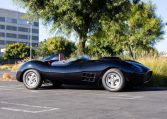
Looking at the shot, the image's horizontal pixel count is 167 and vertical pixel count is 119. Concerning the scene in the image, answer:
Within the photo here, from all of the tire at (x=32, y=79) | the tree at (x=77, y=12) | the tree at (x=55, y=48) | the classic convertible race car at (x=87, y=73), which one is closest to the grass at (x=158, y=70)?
the classic convertible race car at (x=87, y=73)

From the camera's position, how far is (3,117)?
6.83m

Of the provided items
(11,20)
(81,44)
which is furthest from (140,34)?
(11,20)

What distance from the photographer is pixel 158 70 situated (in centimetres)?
1455

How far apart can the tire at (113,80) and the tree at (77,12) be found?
6287mm

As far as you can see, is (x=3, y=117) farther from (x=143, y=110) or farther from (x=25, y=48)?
(x=25, y=48)

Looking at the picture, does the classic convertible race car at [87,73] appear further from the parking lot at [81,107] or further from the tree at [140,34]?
the tree at [140,34]

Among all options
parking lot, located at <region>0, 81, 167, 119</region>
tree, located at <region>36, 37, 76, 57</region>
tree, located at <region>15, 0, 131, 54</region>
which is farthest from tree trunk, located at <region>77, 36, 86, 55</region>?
tree, located at <region>36, 37, 76, 57</region>

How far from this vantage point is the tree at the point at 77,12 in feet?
58.1

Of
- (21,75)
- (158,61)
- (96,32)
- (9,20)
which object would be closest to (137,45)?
(96,32)

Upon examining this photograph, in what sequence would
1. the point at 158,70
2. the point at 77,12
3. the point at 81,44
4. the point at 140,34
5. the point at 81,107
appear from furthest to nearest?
the point at 140,34 → the point at 81,44 → the point at 77,12 → the point at 158,70 → the point at 81,107

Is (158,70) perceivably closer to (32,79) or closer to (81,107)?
(32,79)

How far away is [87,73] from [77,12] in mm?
6638

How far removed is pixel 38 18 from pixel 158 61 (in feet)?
21.5

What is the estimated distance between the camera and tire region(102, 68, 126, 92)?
11.6 m
